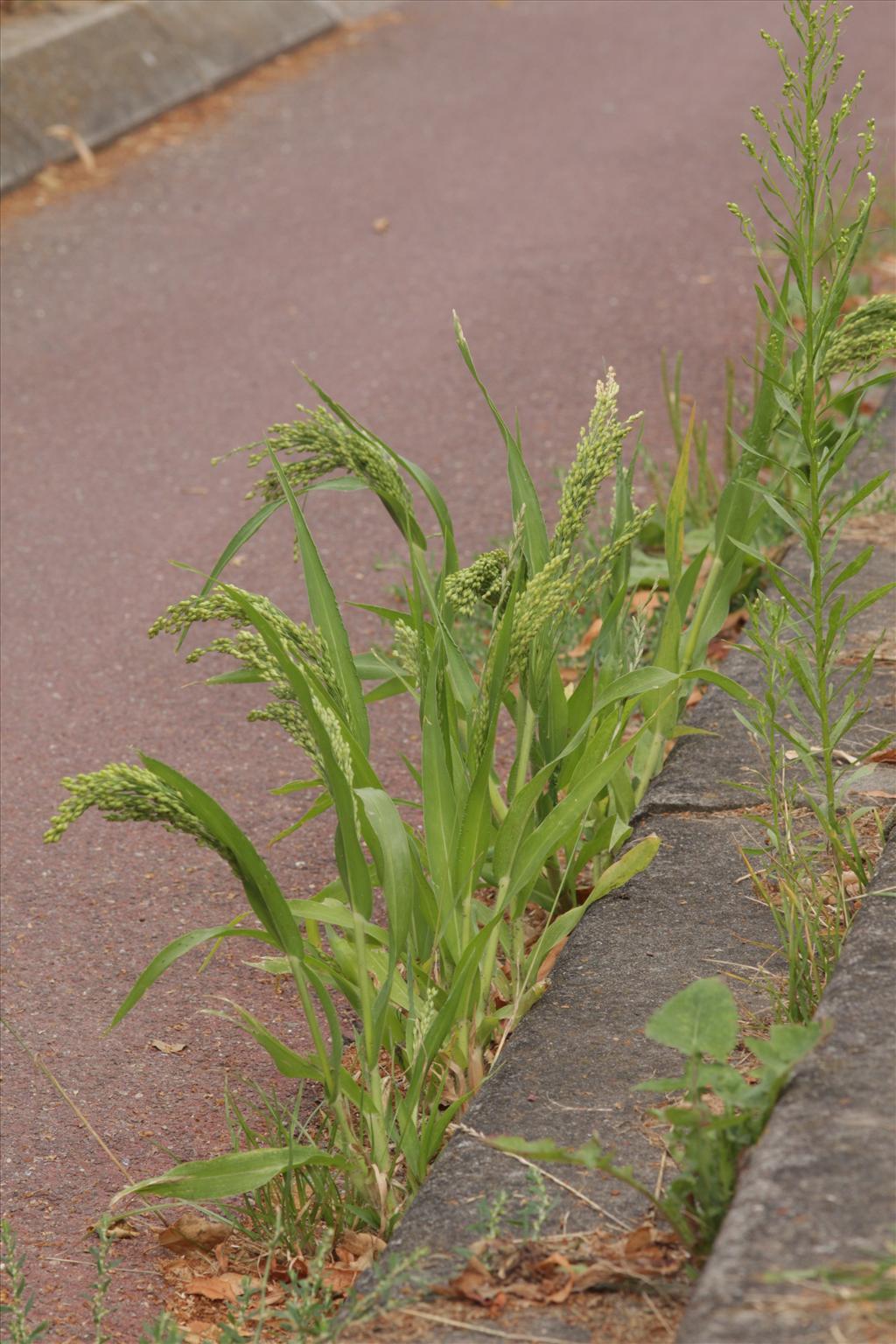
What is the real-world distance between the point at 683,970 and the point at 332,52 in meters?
7.02

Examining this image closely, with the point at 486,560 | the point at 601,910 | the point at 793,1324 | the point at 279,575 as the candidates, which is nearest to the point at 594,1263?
the point at 793,1324

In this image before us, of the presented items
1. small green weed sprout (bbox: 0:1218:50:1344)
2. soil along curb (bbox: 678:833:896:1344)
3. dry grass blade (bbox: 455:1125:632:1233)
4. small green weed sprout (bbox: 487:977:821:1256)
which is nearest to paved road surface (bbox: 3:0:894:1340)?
small green weed sprout (bbox: 0:1218:50:1344)

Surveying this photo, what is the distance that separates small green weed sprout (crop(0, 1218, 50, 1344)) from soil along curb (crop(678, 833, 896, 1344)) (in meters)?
0.79

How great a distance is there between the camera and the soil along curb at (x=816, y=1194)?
1534 mm

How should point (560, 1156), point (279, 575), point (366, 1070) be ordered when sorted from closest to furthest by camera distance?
point (560, 1156), point (366, 1070), point (279, 575)

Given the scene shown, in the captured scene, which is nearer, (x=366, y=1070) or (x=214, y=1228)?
(x=366, y=1070)

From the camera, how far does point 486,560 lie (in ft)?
7.88

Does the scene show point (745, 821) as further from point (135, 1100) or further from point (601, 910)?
point (135, 1100)

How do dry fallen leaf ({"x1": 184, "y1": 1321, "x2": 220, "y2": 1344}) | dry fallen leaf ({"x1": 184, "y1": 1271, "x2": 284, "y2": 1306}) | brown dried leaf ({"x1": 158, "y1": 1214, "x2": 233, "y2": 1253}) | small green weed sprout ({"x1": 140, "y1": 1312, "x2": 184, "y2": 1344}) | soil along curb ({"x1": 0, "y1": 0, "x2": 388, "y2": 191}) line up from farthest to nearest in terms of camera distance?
soil along curb ({"x1": 0, "y1": 0, "x2": 388, "y2": 191})
brown dried leaf ({"x1": 158, "y1": 1214, "x2": 233, "y2": 1253})
dry fallen leaf ({"x1": 184, "y1": 1271, "x2": 284, "y2": 1306})
dry fallen leaf ({"x1": 184, "y1": 1321, "x2": 220, "y2": 1344})
small green weed sprout ({"x1": 140, "y1": 1312, "x2": 184, "y2": 1344})

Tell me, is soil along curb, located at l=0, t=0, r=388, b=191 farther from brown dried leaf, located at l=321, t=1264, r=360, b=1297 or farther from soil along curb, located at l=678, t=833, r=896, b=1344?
soil along curb, located at l=678, t=833, r=896, b=1344

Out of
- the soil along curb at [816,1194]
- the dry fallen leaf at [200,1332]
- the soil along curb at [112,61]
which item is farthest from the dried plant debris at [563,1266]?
the soil along curb at [112,61]

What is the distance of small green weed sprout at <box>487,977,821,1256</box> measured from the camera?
1.74 meters

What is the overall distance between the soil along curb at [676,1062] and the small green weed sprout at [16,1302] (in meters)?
0.44

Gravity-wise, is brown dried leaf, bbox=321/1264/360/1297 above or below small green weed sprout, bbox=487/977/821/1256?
below
